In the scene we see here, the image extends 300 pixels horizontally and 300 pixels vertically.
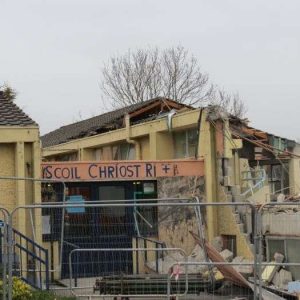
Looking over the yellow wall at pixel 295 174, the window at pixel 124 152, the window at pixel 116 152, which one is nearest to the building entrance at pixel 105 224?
the window at pixel 124 152

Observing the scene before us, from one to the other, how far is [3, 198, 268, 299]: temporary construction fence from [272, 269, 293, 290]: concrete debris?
2.53 feet

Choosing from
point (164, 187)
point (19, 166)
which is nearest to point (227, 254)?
point (164, 187)

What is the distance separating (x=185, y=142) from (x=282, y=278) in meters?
8.21

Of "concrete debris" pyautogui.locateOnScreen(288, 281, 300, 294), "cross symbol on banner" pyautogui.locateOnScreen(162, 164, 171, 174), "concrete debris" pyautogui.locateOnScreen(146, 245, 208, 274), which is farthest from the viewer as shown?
"cross symbol on banner" pyautogui.locateOnScreen(162, 164, 171, 174)

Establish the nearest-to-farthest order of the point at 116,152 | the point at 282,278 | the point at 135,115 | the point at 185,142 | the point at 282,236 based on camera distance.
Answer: the point at 282,278, the point at 282,236, the point at 185,142, the point at 135,115, the point at 116,152

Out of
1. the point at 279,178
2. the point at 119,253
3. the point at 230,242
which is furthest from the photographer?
the point at 279,178

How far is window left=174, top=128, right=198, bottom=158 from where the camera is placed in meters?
21.3

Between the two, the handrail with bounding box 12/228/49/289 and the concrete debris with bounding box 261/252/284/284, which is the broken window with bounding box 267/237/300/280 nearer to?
the concrete debris with bounding box 261/252/284/284

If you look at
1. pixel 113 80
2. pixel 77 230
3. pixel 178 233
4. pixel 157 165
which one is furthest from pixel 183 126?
pixel 113 80

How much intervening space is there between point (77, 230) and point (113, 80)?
30.9 metres

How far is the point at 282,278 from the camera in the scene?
1445cm

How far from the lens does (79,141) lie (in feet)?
88.1

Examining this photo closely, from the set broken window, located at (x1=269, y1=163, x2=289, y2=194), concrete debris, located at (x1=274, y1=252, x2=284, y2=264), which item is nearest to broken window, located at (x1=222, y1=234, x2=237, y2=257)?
concrete debris, located at (x1=274, y1=252, x2=284, y2=264)

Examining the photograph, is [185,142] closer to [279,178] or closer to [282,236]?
[282,236]
